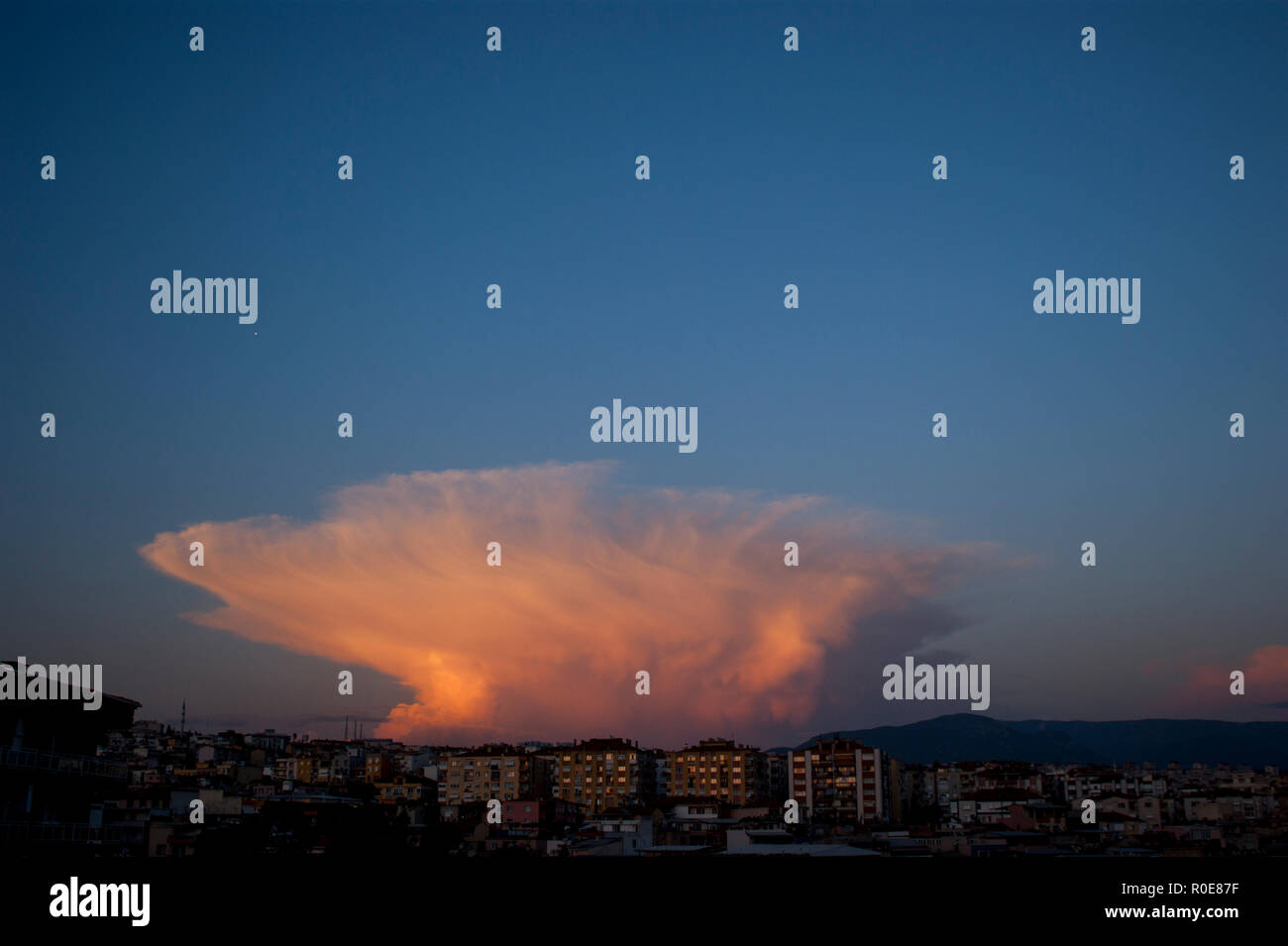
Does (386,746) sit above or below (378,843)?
below

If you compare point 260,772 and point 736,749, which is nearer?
point 260,772
